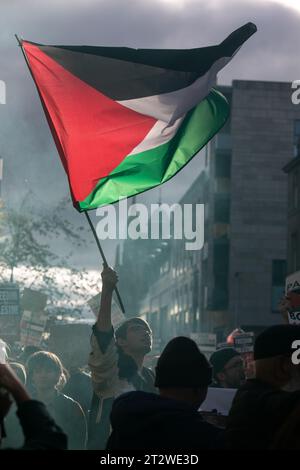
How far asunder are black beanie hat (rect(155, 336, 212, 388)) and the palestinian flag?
2769 mm

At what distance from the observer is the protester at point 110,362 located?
6.18m

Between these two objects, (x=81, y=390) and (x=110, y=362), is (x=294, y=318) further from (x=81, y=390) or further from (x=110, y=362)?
(x=81, y=390)

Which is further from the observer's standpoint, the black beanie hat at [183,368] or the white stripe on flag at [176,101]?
the white stripe on flag at [176,101]

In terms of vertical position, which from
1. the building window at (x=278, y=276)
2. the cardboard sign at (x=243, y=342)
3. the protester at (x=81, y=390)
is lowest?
the protester at (x=81, y=390)

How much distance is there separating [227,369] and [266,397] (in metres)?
3.78

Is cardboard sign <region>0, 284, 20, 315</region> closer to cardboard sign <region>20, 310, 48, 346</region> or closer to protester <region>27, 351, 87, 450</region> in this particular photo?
cardboard sign <region>20, 310, 48, 346</region>

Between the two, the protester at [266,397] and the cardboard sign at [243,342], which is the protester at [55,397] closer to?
the protester at [266,397]

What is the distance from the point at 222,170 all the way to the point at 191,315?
58.5ft

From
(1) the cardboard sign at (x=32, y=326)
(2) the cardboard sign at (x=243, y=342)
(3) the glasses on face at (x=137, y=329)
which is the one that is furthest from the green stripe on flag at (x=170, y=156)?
(1) the cardboard sign at (x=32, y=326)

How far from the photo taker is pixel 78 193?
7.60 meters

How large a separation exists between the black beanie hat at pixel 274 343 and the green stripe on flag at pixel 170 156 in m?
3.13

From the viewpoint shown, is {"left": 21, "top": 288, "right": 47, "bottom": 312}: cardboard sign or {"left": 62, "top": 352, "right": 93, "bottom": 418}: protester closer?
{"left": 62, "top": 352, "right": 93, "bottom": 418}: protester

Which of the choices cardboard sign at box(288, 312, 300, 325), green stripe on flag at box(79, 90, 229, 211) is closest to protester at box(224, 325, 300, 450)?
cardboard sign at box(288, 312, 300, 325)

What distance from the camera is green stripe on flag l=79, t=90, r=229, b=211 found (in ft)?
26.1
